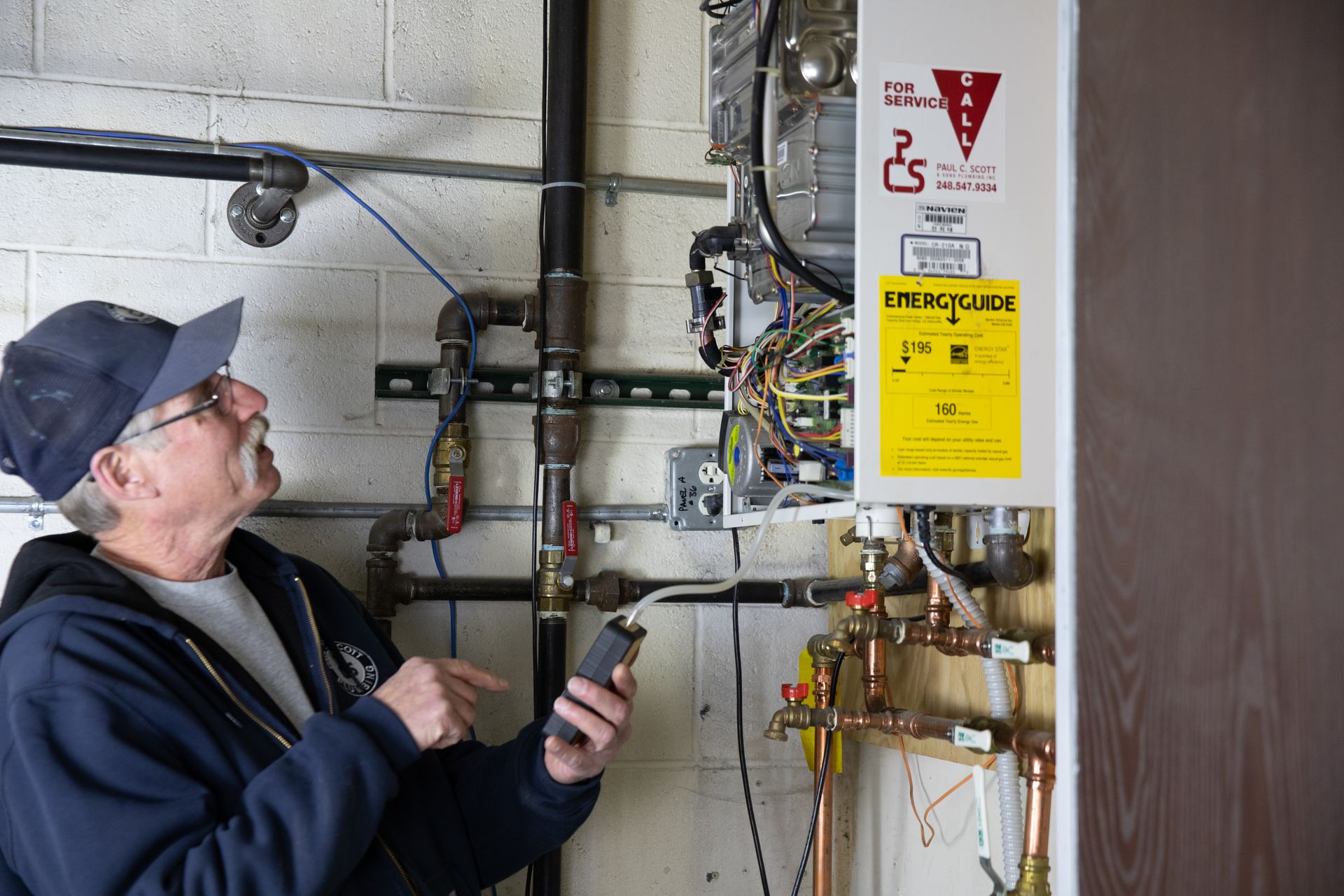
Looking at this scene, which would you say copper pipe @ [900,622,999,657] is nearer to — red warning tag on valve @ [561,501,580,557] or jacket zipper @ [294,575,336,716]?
red warning tag on valve @ [561,501,580,557]

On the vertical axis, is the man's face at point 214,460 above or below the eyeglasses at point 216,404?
below

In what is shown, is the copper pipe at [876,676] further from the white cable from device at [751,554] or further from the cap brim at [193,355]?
the cap brim at [193,355]

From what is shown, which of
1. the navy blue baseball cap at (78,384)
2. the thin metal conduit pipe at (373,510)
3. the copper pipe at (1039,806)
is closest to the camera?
the copper pipe at (1039,806)

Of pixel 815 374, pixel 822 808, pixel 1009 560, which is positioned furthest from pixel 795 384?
pixel 822 808

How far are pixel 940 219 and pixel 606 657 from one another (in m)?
0.62

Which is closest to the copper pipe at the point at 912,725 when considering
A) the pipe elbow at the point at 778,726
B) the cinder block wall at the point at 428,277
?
the pipe elbow at the point at 778,726

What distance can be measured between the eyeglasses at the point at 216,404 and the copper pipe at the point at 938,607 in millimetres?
954

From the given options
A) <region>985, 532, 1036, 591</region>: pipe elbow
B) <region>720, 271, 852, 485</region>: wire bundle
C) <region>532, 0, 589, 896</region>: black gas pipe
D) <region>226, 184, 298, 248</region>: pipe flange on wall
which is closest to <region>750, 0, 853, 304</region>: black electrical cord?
<region>720, 271, 852, 485</region>: wire bundle

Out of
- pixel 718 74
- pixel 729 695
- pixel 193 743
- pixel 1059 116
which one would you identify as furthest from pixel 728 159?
pixel 193 743

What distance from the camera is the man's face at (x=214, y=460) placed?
138cm

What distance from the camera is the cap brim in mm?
1359

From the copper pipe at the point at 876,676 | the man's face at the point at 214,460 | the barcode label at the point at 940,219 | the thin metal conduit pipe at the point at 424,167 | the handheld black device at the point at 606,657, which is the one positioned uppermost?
the thin metal conduit pipe at the point at 424,167

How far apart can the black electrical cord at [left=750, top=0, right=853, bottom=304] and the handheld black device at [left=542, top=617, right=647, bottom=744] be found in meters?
0.46

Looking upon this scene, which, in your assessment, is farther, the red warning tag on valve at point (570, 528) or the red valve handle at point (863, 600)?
the red warning tag on valve at point (570, 528)
